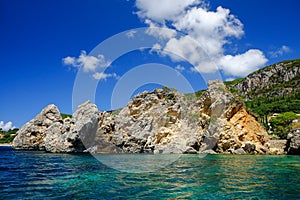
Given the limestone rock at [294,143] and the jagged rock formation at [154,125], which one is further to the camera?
the jagged rock formation at [154,125]

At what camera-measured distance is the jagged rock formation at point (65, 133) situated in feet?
139

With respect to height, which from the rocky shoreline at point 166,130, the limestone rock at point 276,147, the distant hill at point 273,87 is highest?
the distant hill at point 273,87

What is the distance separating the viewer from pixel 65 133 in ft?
147

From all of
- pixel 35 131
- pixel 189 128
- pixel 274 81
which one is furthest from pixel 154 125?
pixel 274 81

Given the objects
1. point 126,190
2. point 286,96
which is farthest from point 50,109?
point 286,96

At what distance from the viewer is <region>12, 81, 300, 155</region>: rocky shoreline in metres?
43.1

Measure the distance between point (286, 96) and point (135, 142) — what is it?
12511 cm

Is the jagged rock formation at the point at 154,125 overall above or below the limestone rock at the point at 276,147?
above

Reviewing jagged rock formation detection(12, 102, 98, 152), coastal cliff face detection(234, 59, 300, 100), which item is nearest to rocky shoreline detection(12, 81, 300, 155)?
A: jagged rock formation detection(12, 102, 98, 152)

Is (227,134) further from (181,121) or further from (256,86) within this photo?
(256,86)

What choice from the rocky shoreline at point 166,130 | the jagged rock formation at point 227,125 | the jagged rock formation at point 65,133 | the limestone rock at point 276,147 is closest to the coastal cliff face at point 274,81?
the jagged rock formation at point 227,125

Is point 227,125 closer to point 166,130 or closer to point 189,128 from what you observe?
point 189,128

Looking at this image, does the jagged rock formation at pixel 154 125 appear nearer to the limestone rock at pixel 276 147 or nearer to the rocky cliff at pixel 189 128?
the rocky cliff at pixel 189 128

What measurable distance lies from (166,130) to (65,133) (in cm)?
1953
